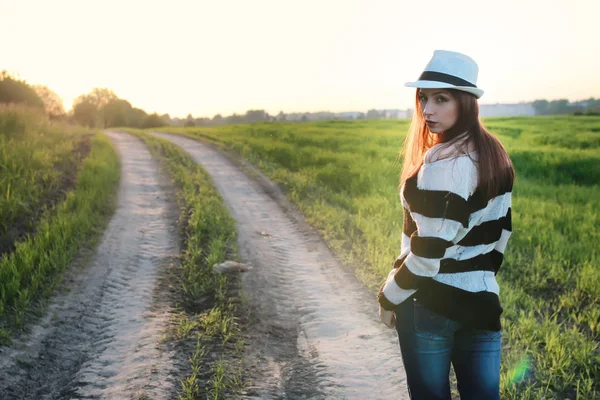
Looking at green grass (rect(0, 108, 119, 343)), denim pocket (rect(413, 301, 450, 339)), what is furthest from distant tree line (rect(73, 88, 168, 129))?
denim pocket (rect(413, 301, 450, 339))

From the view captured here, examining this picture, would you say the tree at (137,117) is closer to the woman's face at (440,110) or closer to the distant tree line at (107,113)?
the distant tree line at (107,113)

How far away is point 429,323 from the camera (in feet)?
6.23

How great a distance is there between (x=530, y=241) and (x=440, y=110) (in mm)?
5926

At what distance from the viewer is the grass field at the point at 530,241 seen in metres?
4.05

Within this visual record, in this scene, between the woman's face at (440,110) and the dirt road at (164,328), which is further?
the dirt road at (164,328)

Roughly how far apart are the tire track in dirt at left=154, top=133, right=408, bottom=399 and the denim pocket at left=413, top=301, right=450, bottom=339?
6.67ft

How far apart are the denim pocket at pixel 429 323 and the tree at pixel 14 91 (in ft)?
104

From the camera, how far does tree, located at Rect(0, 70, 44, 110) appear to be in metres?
29.5

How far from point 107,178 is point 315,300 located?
25.5ft

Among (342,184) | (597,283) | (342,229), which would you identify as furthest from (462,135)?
(342,184)

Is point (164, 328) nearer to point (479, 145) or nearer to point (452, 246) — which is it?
point (452, 246)

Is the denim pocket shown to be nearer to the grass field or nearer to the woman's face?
the woman's face

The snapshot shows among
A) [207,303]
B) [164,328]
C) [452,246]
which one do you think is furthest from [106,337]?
[452,246]

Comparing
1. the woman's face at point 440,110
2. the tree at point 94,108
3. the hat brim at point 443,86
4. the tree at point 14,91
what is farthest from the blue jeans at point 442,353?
the tree at point 94,108
